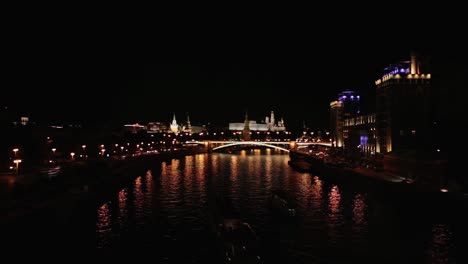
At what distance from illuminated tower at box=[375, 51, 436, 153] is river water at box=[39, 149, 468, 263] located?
1792 centimetres

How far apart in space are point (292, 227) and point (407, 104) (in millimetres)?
34702

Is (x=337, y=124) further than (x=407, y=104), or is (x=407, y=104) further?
(x=337, y=124)

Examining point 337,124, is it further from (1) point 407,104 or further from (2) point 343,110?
(1) point 407,104

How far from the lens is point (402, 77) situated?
179 feet

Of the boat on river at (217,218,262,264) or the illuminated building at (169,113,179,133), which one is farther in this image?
the illuminated building at (169,113,179,133)

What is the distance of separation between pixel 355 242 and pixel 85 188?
61.4ft

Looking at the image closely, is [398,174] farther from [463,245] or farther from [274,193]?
[463,245]

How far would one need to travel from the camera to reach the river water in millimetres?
20359

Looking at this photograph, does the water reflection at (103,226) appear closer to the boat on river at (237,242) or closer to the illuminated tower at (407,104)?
the boat on river at (237,242)

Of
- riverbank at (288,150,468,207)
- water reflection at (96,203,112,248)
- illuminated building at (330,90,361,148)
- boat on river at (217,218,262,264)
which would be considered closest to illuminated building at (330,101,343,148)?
illuminated building at (330,90,361,148)

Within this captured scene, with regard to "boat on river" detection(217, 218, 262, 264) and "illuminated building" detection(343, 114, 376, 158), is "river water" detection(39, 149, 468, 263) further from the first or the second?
"illuminated building" detection(343, 114, 376, 158)

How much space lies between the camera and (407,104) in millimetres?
54406

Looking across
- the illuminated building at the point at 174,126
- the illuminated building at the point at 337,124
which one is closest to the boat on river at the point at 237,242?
the illuminated building at the point at 337,124

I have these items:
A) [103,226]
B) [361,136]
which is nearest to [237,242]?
[103,226]
